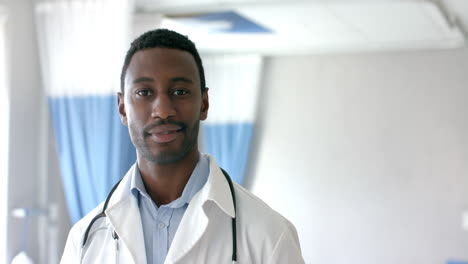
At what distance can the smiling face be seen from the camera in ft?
4.48

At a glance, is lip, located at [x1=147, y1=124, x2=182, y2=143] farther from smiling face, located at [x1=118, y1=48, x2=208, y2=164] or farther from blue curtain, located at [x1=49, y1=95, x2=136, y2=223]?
A: blue curtain, located at [x1=49, y1=95, x2=136, y2=223]

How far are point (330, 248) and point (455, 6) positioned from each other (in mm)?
3476

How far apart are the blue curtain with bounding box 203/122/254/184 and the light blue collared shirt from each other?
6.37m

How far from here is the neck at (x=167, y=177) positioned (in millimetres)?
1443

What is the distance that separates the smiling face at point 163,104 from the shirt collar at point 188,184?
0.07 metres

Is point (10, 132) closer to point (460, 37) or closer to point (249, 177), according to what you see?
point (249, 177)

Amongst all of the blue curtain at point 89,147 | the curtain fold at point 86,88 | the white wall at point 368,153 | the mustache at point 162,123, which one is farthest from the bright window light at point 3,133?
the white wall at point 368,153

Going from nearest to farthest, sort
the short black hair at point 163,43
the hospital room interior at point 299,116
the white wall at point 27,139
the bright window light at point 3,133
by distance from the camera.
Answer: the short black hair at point 163,43, the hospital room interior at point 299,116, the bright window light at point 3,133, the white wall at point 27,139

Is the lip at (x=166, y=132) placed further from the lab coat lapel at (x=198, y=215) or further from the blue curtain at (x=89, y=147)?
the blue curtain at (x=89, y=147)

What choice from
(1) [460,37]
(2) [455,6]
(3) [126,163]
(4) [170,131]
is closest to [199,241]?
(4) [170,131]

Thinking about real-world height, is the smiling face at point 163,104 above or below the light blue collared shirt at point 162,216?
above

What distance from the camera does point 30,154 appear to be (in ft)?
16.2

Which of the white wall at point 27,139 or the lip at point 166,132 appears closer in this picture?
the lip at point 166,132

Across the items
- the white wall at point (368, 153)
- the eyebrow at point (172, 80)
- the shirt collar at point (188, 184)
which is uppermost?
the eyebrow at point (172, 80)
